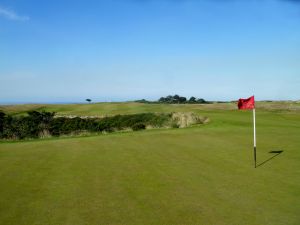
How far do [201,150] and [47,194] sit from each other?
7.14 m

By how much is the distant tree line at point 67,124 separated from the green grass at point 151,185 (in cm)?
1965

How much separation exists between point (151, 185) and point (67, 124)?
32.2 metres

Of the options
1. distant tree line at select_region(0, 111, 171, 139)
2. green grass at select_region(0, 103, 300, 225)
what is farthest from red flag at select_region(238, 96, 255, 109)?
distant tree line at select_region(0, 111, 171, 139)

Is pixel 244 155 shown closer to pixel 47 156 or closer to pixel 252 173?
pixel 252 173

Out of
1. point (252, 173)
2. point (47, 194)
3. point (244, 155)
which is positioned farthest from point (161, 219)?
point (244, 155)

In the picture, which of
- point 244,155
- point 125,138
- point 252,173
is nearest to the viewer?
point 252,173

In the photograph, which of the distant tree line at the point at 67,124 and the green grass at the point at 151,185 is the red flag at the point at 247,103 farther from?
the distant tree line at the point at 67,124

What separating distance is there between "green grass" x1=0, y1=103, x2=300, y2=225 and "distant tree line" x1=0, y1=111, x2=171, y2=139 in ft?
64.5

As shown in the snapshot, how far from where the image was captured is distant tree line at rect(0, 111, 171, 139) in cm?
3350

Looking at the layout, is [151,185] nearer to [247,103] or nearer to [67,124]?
[247,103]

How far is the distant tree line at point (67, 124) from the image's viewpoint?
3350 cm

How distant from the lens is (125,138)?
17125 millimetres

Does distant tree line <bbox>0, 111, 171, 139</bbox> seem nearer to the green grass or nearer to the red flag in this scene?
the green grass

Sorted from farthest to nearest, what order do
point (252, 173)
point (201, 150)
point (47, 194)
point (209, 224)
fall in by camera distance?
point (201, 150)
point (252, 173)
point (47, 194)
point (209, 224)
